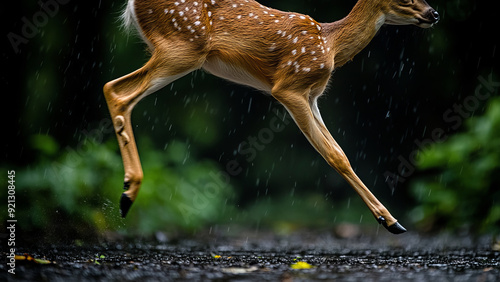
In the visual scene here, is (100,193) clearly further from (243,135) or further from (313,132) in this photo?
(243,135)

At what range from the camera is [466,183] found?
23.2 ft

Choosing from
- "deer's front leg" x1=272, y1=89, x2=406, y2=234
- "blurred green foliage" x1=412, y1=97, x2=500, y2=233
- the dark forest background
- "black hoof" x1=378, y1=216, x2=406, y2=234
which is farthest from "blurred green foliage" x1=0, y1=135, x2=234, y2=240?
"blurred green foliage" x1=412, y1=97, x2=500, y2=233

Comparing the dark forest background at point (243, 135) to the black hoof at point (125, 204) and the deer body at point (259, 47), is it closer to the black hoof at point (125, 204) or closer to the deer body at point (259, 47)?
the black hoof at point (125, 204)

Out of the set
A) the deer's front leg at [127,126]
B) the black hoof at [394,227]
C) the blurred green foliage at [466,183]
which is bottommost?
the blurred green foliage at [466,183]

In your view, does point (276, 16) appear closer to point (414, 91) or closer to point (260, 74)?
point (260, 74)

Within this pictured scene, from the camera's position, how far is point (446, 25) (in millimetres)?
9867

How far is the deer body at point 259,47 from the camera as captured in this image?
4566 millimetres

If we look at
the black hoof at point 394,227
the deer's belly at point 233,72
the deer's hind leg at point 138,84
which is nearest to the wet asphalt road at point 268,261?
the black hoof at point 394,227

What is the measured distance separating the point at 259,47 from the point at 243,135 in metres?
6.25

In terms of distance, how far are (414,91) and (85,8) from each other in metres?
5.46

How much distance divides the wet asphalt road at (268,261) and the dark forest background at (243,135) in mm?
704

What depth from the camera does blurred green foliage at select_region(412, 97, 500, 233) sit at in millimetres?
6711

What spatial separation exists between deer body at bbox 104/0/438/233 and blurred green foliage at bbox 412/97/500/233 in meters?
2.56

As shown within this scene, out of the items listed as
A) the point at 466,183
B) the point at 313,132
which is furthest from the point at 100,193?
the point at 466,183
